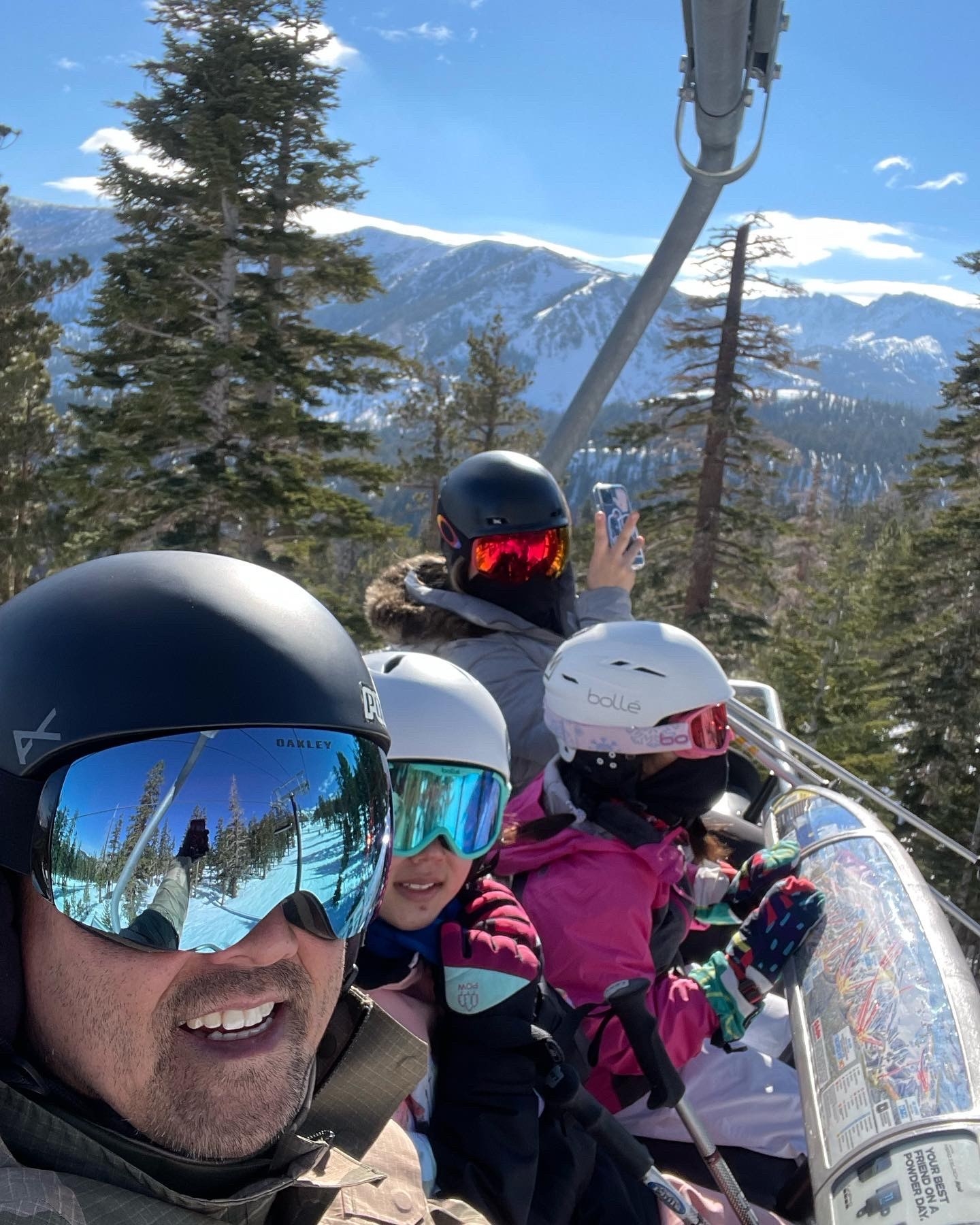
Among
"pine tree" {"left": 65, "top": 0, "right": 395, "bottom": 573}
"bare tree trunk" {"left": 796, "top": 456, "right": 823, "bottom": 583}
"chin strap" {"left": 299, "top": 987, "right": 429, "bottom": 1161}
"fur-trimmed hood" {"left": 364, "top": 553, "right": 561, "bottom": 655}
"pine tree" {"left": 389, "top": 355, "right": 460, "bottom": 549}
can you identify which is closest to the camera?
"chin strap" {"left": 299, "top": 987, "right": 429, "bottom": 1161}

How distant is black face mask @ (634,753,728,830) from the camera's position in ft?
10.6

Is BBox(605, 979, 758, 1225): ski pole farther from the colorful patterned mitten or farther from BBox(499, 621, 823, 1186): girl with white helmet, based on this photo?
the colorful patterned mitten

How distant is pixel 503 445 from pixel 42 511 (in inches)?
527

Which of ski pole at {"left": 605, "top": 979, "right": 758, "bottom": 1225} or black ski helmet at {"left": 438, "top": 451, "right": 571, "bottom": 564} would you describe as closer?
ski pole at {"left": 605, "top": 979, "right": 758, "bottom": 1225}

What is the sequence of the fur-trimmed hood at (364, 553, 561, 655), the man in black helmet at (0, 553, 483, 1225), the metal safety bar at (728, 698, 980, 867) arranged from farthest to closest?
1. the fur-trimmed hood at (364, 553, 561, 655)
2. the metal safety bar at (728, 698, 980, 867)
3. the man in black helmet at (0, 553, 483, 1225)

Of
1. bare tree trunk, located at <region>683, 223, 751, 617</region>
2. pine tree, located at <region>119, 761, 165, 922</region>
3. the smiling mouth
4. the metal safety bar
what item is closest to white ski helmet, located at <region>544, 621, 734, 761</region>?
the metal safety bar

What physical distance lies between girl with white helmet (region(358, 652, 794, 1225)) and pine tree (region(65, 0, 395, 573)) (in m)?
14.9

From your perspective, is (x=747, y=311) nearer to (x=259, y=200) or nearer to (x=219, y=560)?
(x=259, y=200)

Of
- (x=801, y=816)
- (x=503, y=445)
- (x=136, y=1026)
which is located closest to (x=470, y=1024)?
(x=136, y=1026)

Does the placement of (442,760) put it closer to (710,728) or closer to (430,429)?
(710,728)

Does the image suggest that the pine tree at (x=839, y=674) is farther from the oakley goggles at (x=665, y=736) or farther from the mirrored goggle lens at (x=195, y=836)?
the mirrored goggle lens at (x=195, y=836)

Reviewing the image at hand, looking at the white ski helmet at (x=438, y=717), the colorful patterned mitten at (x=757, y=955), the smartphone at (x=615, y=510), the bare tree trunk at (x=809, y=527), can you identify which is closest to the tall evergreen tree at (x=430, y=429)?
the bare tree trunk at (x=809, y=527)

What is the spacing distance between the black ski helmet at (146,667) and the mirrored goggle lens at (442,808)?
2.54 feet

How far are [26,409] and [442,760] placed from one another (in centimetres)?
2389
